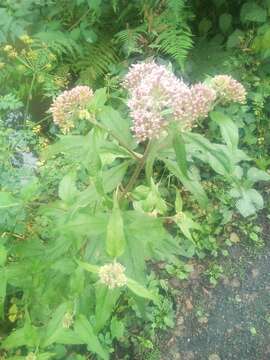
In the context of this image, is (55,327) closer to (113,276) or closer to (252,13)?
(113,276)

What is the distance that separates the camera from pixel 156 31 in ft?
9.48

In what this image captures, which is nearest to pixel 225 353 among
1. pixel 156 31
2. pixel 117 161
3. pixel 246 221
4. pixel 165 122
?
pixel 246 221

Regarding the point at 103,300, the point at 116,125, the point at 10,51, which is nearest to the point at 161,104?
the point at 116,125

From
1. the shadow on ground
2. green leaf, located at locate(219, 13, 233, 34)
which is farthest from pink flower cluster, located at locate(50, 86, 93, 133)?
green leaf, located at locate(219, 13, 233, 34)

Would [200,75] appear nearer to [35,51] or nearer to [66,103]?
[35,51]

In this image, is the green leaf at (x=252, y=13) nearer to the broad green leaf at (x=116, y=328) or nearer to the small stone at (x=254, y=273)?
the small stone at (x=254, y=273)

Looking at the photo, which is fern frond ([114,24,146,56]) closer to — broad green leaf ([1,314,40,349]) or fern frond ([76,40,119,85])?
fern frond ([76,40,119,85])

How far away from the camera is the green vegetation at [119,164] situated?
1.30 metres

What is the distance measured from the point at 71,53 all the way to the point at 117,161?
2.79 feet

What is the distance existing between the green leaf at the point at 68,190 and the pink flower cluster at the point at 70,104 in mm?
377

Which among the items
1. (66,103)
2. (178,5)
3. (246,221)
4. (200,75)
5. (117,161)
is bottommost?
(246,221)

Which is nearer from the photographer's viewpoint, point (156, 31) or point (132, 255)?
point (132, 255)

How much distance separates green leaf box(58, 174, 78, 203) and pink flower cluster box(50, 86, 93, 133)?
377mm

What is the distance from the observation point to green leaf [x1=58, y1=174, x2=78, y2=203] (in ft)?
5.41
